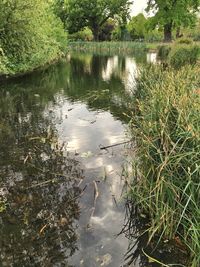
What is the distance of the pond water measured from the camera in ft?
14.1

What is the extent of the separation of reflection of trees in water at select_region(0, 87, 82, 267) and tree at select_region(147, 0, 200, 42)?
32.5m

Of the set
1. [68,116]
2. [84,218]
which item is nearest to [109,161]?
[84,218]

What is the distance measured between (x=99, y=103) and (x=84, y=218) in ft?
27.1

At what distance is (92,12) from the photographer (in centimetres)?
5556

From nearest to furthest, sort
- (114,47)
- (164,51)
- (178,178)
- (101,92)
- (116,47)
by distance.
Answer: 1. (178,178)
2. (101,92)
3. (164,51)
4. (116,47)
5. (114,47)

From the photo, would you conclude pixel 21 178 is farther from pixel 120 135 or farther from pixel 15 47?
pixel 15 47

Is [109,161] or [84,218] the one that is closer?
[84,218]

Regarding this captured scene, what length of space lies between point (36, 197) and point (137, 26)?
6163 cm

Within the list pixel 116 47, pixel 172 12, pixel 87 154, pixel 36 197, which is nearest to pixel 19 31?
pixel 87 154

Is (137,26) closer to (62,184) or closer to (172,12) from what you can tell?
(172,12)

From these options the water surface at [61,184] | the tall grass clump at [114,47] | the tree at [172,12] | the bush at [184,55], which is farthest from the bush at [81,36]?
the water surface at [61,184]

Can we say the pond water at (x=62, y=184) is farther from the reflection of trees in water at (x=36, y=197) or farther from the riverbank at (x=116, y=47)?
the riverbank at (x=116, y=47)

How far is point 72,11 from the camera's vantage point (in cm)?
5491

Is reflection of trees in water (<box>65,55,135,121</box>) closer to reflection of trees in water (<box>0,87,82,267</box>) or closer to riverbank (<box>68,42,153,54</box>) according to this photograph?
reflection of trees in water (<box>0,87,82,267</box>)
